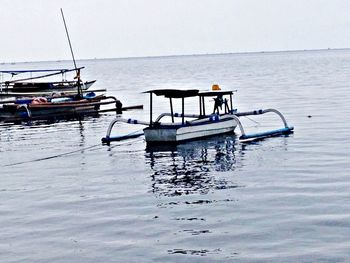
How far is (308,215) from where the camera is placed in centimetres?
1702

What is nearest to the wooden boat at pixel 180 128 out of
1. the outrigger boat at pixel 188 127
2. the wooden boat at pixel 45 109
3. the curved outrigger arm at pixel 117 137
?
the outrigger boat at pixel 188 127

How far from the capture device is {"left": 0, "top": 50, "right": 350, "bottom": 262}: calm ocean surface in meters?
14.5

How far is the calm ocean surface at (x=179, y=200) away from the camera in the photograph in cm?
1453

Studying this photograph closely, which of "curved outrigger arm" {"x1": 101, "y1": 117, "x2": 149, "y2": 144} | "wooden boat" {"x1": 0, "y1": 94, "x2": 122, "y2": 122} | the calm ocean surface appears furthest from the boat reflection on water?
"wooden boat" {"x1": 0, "y1": 94, "x2": 122, "y2": 122}

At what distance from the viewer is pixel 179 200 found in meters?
19.7

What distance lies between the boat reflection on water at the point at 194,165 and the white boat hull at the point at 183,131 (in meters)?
0.42

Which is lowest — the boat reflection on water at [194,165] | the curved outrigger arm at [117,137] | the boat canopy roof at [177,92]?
the boat reflection on water at [194,165]

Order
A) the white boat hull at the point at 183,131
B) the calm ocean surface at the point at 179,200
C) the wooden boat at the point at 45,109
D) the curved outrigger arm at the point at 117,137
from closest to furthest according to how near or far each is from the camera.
Result: the calm ocean surface at the point at 179,200
the white boat hull at the point at 183,131
the curved outrigger arm at the point at 117,137
the wooden boat at the point at 45,109

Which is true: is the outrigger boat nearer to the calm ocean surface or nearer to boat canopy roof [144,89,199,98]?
boat canopy roof [144,89,199,98]

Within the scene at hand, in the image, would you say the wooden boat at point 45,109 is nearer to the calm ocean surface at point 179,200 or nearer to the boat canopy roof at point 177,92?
the calm ocean surface at point 179,200

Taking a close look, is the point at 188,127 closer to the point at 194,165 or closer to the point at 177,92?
the point at 177,92

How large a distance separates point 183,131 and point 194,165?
263 inches

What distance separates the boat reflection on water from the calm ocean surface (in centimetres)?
5

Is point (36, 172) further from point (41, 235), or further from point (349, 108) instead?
point (349, 108)
